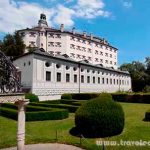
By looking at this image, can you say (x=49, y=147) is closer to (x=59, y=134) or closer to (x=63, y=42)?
(x=59, y=134)

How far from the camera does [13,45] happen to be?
182 ft

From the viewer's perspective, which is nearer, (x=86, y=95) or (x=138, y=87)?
(x=86, y=95)

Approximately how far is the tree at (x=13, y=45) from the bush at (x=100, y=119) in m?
44.6

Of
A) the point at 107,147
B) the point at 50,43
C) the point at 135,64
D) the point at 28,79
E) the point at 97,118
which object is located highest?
the point at 50,43

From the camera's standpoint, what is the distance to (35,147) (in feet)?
35.5

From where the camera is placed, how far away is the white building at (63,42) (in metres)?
70.9

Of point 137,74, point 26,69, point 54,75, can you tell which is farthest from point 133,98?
point 137,74

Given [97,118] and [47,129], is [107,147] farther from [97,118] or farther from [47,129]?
[47,129]

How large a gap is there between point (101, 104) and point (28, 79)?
85.3 ft

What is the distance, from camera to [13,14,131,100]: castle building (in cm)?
3850

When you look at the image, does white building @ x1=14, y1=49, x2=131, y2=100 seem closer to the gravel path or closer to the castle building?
the castle building

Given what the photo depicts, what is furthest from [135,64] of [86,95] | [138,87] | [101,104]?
[101,104]

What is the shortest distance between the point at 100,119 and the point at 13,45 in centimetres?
4597

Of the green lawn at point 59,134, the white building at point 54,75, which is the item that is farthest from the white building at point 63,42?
the green lawn at point 59,134
